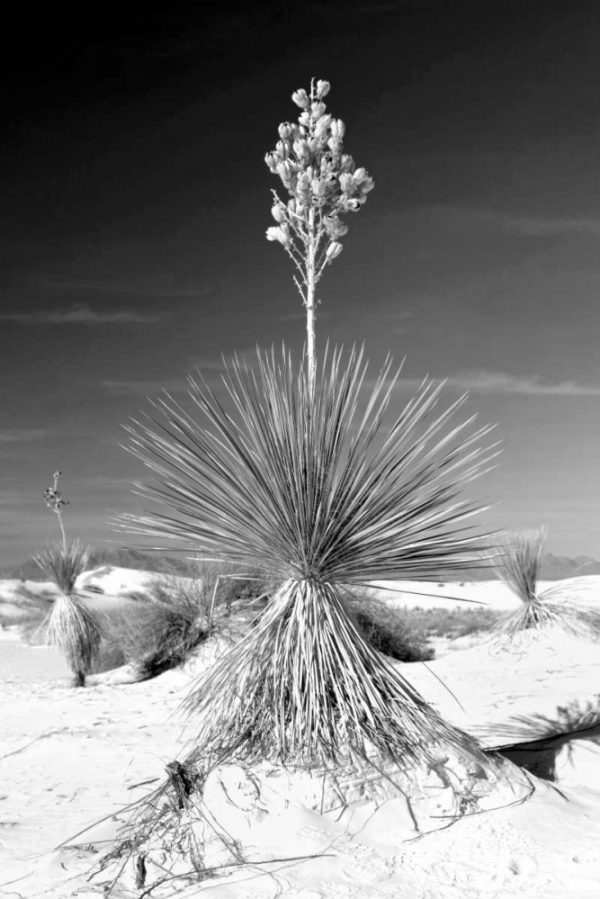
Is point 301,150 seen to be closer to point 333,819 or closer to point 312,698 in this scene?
point 312,698

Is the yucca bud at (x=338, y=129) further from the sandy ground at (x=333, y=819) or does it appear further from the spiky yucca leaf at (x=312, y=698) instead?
the sandy ground at (x=333, y=819)

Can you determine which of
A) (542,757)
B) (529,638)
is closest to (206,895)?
(542,757)

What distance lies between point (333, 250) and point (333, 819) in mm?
3241

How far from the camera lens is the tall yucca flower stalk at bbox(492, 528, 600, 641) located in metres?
12.6

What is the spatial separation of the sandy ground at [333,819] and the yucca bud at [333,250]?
317cm

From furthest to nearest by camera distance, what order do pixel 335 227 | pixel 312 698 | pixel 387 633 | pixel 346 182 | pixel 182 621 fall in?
pixel 387 633
pixel 182 621
pixel 335 227
pixel 346 182
pixel 312 698

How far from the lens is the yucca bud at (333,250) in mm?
4938

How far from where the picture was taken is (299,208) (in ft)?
16.8

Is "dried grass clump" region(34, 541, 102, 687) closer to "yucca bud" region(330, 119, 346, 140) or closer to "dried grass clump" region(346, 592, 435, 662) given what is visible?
"dried grass clump" region(346, 592, 435, 662)

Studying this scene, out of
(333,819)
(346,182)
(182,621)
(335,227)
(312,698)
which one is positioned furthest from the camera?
(182,621)

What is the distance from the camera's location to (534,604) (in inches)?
507

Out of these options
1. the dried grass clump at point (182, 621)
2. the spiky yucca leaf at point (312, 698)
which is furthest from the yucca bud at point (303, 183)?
the dried grass clump at point (182, 621)

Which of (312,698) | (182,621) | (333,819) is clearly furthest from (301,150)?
(182,621)

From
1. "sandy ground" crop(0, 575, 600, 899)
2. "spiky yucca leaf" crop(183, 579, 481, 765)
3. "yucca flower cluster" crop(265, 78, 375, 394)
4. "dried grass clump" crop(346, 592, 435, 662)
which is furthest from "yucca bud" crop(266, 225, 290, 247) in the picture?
"dried grass clump" crop(346, 592, 435, 662)
